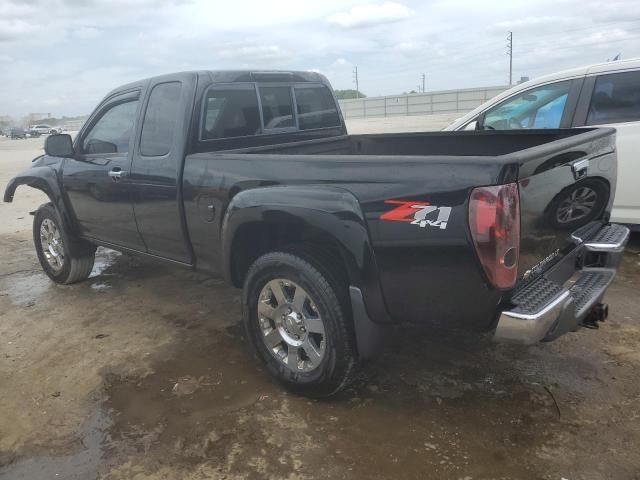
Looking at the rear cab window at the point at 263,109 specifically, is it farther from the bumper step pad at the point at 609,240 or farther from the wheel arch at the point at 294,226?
the bumper step pad at the point at 609,240

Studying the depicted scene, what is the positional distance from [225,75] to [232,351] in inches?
77.4

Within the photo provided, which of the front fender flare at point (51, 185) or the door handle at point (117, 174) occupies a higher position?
the door handle at point (117, 174)

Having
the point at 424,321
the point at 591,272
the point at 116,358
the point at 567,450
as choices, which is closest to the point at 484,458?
the point at 567,450

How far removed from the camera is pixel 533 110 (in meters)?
5.52

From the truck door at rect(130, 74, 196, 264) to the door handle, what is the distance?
0.12 meters

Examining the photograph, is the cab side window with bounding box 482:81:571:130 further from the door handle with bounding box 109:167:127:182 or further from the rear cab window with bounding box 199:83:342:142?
the door handle with bounding box 109:167:127:182

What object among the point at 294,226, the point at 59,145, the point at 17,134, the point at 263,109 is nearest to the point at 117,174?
the point at 59,145

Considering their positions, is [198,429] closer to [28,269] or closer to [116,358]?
[116,358]

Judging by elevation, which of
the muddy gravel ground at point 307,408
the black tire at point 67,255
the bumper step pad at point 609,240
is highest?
the bumper step pad at point 609,240

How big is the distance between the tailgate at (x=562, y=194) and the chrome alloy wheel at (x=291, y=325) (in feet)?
3.76

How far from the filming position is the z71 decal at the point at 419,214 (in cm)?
237

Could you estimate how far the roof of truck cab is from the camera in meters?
3.85

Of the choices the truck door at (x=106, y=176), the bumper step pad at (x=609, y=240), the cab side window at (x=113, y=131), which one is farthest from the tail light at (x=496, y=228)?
the cab side window at (x=113, y=131)

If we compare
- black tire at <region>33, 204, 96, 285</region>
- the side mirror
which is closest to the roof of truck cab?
the side mirror
